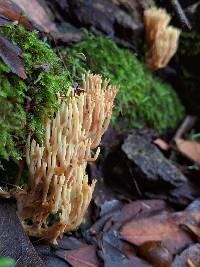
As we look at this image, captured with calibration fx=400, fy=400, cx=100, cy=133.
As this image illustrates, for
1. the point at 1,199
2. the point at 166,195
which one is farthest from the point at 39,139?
the point at 166,195

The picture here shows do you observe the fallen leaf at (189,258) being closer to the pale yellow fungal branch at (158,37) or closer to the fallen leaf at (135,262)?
the fallen leaf at (135,262)

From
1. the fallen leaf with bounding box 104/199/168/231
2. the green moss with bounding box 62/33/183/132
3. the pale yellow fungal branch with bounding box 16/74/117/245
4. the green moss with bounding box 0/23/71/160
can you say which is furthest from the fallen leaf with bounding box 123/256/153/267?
the green moss with bounding box 62/33/183/132

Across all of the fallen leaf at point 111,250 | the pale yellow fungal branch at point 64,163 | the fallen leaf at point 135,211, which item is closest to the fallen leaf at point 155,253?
the fallen leaf at point 111,250

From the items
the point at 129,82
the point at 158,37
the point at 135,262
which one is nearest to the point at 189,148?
the point at 129,82

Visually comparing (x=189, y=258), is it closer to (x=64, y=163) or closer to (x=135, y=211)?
(x=135, y=211)

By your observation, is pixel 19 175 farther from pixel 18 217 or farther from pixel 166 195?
pixel 166 195
